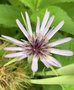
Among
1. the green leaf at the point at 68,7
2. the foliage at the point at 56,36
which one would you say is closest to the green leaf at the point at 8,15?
the foliage at the point at 56,36

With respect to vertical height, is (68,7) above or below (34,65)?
above

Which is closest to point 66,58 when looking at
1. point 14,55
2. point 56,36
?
point 56,36

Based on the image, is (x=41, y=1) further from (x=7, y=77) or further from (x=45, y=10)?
(x=7, y=77)

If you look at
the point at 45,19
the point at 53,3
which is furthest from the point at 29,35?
the point at 53,3

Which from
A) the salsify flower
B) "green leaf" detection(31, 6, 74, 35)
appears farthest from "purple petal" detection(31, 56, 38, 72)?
"green leaf" detection(31, 6, 74, 35)

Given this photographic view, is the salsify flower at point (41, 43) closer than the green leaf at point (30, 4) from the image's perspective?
Yes

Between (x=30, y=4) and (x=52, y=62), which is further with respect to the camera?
(x=30, y=4)

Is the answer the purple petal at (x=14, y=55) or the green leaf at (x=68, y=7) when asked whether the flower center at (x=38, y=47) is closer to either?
the purple petal at (x=14, y=55)

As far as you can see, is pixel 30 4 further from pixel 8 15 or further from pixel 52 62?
pixel 52 62

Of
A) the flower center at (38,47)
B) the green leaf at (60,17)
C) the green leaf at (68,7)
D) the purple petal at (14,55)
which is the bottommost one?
the purple petal at (14,55)

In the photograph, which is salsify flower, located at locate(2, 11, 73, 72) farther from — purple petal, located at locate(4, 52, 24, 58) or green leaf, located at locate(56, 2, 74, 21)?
green leaf, located at locate(56, 2, 74, 21)
